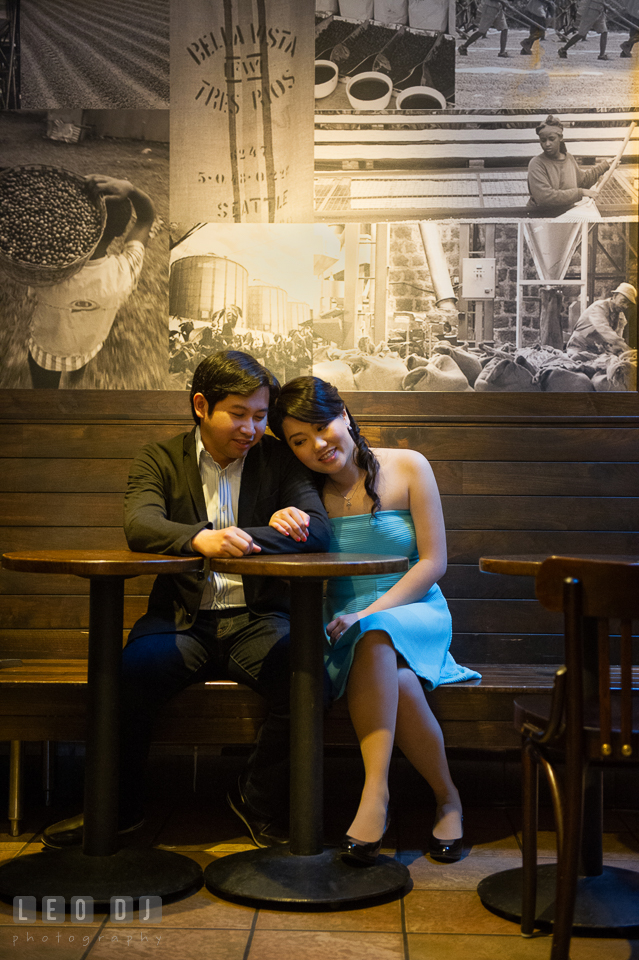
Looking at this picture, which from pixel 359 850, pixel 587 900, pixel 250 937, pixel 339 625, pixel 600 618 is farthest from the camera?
pixel 339 625

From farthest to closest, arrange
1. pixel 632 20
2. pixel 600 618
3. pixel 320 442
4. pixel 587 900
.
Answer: pixel 632 20 < pixel 320 442 < pixel 587 900 < pixel 600 618

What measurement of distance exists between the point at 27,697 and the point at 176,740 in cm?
51

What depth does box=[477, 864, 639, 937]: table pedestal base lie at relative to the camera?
200cm

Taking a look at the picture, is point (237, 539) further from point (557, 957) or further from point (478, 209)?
point (478, 209)

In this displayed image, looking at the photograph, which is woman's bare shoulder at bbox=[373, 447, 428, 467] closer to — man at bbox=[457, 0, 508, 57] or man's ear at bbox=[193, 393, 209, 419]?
man's ear at bbox=[193, 393, 209, 419]

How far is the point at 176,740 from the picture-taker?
107 inches

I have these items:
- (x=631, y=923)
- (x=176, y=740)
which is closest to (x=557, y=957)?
(x=631, y=923)

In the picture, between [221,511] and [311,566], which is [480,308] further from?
[311,566]

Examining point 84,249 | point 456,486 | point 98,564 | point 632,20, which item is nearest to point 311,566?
point 98,564

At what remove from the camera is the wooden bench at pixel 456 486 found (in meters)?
3.24

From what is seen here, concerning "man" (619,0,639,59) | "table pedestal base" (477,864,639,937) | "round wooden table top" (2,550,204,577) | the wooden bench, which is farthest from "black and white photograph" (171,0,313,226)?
"table pedestal base" (477,864,639,937)

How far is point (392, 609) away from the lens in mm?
2592

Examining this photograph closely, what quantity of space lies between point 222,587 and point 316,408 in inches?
26.4

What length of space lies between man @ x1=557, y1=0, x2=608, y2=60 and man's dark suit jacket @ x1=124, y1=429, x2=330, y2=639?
2.04 meters
